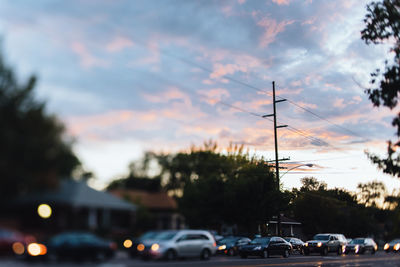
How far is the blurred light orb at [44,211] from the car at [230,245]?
72.3 feet

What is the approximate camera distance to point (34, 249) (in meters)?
22.4

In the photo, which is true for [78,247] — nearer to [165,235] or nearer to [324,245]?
[165,235]

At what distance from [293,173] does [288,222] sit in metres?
6.88

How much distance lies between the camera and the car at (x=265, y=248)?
39812mm

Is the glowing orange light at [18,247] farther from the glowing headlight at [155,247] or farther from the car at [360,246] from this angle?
the car at [360,246]

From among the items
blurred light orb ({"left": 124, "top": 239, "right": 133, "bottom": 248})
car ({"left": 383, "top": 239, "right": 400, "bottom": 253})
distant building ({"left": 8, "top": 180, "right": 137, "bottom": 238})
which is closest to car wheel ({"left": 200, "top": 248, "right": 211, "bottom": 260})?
blurred light orb ({"left": 124, "top": 239, "right": 133, "bottom": 248})

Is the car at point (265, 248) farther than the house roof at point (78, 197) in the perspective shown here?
Yes

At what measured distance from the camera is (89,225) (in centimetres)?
2431

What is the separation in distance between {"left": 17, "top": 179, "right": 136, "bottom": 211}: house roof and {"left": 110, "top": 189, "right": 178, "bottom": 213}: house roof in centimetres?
69

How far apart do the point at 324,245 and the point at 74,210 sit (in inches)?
1205

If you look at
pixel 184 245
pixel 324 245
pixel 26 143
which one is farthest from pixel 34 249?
pixel 324 245

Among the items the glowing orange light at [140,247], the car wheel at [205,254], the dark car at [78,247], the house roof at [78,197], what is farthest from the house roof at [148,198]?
the car wheel at [205,254]

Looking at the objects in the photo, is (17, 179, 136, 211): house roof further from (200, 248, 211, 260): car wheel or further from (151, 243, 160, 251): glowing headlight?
(200, 248, 211, 260): car wheel

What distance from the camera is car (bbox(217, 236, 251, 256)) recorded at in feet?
141
